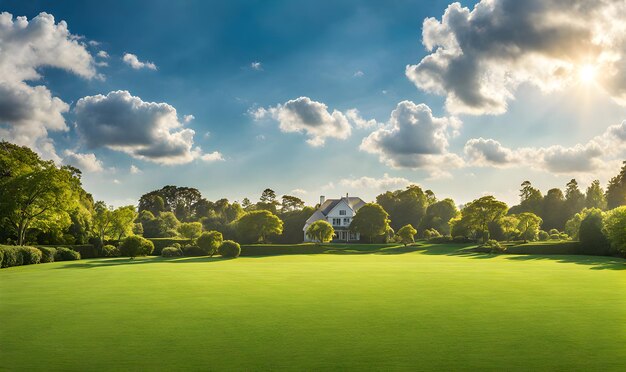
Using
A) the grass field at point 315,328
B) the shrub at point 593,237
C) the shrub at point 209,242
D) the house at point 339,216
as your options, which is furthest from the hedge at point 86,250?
the shrub at point 593,237

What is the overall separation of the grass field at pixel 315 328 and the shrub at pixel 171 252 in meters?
32.7

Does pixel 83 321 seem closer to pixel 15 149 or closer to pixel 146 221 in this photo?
pixel 15 149

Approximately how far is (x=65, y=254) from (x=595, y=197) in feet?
329

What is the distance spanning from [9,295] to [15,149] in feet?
145

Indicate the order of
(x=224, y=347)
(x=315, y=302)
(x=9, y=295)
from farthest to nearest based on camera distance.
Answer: (x=9, y=295), (x=315, y=302), (x=224, y=347)

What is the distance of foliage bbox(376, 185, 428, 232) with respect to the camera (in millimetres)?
95875

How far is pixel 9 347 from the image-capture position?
8961 millimetres

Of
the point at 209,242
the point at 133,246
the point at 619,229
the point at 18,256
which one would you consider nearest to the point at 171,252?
the point at 133,246

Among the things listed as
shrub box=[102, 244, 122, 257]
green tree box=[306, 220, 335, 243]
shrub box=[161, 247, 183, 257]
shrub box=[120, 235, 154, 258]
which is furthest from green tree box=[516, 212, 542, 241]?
shrub box=[102, 244, 122, 257]

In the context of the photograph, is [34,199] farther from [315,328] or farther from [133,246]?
[315,328]

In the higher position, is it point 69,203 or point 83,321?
point 69,203

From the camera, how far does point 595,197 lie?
318 ft

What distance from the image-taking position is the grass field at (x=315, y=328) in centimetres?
790

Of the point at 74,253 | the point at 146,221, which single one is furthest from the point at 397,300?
the point at 146,221
